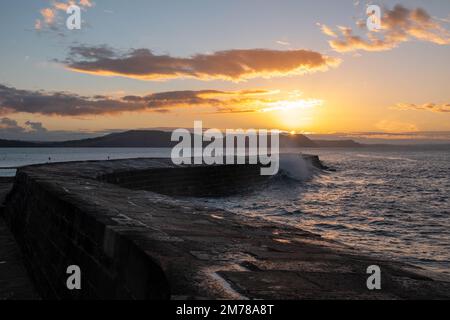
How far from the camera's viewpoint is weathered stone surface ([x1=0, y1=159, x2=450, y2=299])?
2.89 m

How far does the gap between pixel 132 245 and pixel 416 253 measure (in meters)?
7.66

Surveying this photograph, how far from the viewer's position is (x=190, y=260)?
3447 millimetres

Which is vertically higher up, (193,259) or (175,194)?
(193,259)

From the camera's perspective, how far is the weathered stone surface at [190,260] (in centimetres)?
289

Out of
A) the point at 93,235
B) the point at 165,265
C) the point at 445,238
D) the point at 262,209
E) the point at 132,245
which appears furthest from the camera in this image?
the point at 262,209

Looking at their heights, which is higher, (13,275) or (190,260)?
(190,260)

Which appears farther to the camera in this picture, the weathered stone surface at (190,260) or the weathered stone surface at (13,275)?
the weathered stone surface at (13,275)

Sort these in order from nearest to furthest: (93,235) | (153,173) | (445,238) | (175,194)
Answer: (93,235)
(445,238)
(153,173)
(175,194)

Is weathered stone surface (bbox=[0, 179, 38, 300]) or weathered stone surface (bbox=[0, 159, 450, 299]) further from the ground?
weathered stone surface (bbox=[0, 159, 450, 299])

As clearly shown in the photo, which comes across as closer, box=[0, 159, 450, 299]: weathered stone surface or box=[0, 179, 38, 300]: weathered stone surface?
box=[0, 159, 450, 299]: weathered stone surface

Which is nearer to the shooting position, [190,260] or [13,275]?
[190,260]
